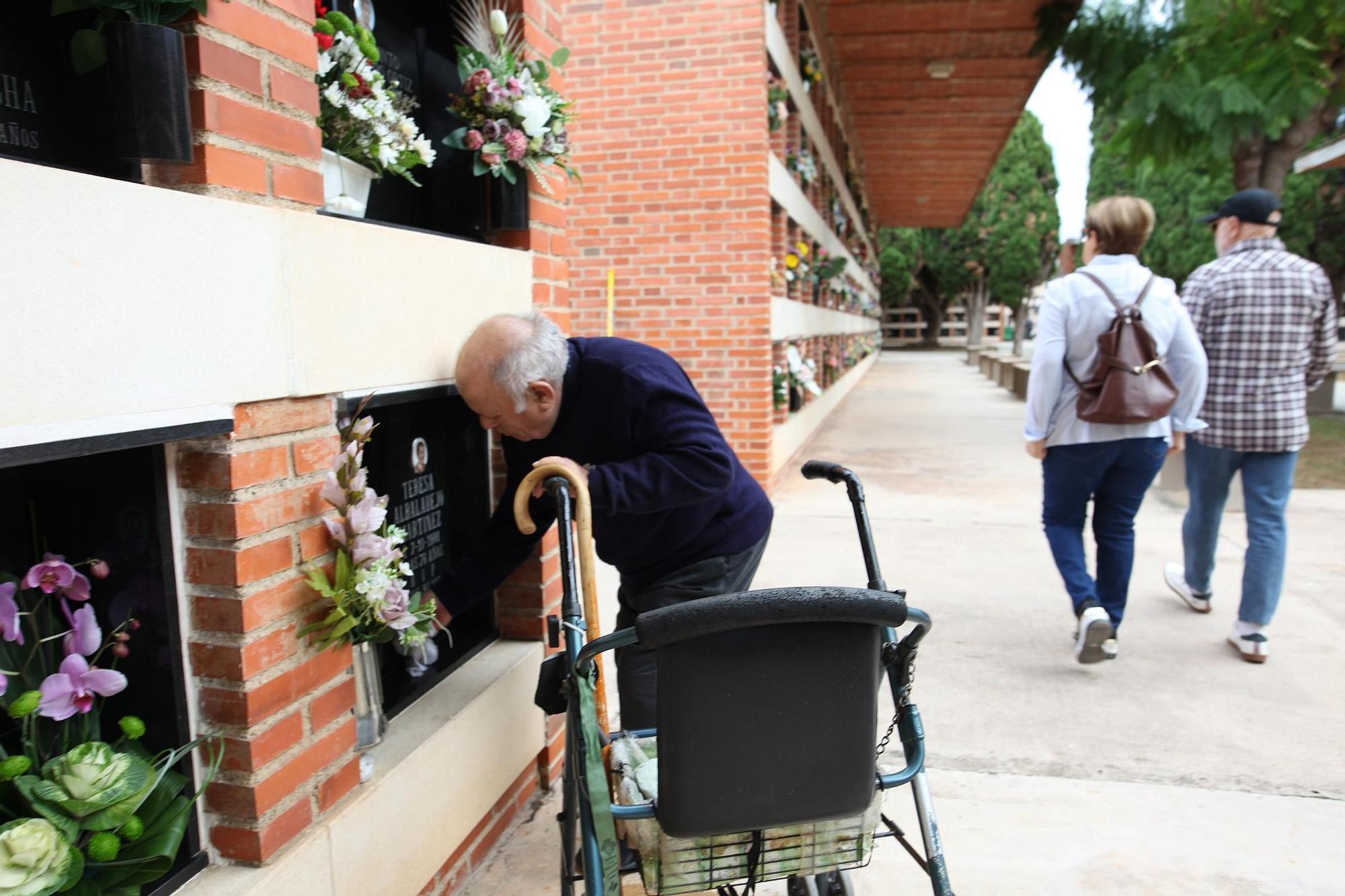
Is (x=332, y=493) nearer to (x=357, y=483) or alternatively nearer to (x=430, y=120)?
(x=357, y=483)

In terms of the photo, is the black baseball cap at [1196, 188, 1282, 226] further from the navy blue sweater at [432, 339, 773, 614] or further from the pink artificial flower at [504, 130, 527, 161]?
the pink artificial flower at [504, 130, 527, 161]

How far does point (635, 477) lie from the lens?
7.62 feet

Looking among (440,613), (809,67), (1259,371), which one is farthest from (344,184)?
(809,67)

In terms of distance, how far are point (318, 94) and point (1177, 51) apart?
7.81 m

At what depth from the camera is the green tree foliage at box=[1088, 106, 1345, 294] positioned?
2338 cm

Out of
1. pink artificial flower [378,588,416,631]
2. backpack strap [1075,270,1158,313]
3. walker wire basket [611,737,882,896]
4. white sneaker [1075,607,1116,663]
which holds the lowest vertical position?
white sneaker [1075,607,1116,663]

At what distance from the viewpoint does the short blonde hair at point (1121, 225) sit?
409 cm

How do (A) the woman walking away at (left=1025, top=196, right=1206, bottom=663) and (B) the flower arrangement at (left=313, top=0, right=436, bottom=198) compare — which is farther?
(A) the woman walking away at (left=1025, top=196, right=1206, bottom=663)

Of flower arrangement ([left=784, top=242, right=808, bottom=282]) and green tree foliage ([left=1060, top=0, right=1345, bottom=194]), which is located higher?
green tree foliage ([left=1060, top=0, right=1345, bottom=194])

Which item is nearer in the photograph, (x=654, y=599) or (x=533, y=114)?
(x=654, y=599)

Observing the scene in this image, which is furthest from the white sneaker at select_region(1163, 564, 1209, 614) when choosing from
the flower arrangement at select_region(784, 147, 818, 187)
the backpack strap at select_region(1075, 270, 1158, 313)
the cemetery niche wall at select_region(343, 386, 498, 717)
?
the flower arrangement at select_region(784, 147, 818, 187)

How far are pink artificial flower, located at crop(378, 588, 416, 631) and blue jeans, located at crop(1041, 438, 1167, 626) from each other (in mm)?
3013

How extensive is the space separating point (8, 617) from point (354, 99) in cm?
133

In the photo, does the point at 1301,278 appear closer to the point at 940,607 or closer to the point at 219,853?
the point at 940,607
